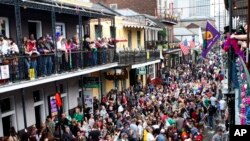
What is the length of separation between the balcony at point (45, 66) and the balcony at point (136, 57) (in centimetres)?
365

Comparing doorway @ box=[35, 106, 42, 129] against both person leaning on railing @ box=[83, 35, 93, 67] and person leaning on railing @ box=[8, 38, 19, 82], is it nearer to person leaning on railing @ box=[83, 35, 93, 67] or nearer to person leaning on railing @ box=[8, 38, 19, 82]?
person leaning on railing @ box=[83, 35, 93, 67]

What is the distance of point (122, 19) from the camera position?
30.4 metres

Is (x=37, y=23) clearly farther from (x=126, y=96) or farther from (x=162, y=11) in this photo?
(x=162, y=11)

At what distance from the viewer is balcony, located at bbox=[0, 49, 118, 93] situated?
12484 mm

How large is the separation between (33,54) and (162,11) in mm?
41029

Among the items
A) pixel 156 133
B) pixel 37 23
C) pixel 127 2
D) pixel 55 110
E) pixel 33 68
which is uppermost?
pixel 127 2

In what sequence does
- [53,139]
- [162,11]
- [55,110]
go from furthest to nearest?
[162,11]
[55,110]
[53,139]

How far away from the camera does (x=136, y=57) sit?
2811 centimetres

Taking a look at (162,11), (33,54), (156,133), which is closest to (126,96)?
(156,133)

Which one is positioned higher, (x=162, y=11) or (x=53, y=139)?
(x=162, y=11)

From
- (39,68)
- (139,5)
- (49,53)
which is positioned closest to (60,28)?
(49,53)

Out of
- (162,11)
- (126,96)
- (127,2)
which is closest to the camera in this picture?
(126,96)

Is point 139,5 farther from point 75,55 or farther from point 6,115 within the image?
point 6,115

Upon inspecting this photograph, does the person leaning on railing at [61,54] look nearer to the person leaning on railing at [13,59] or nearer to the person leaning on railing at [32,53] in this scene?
the person leaning on railing at [32,53]
